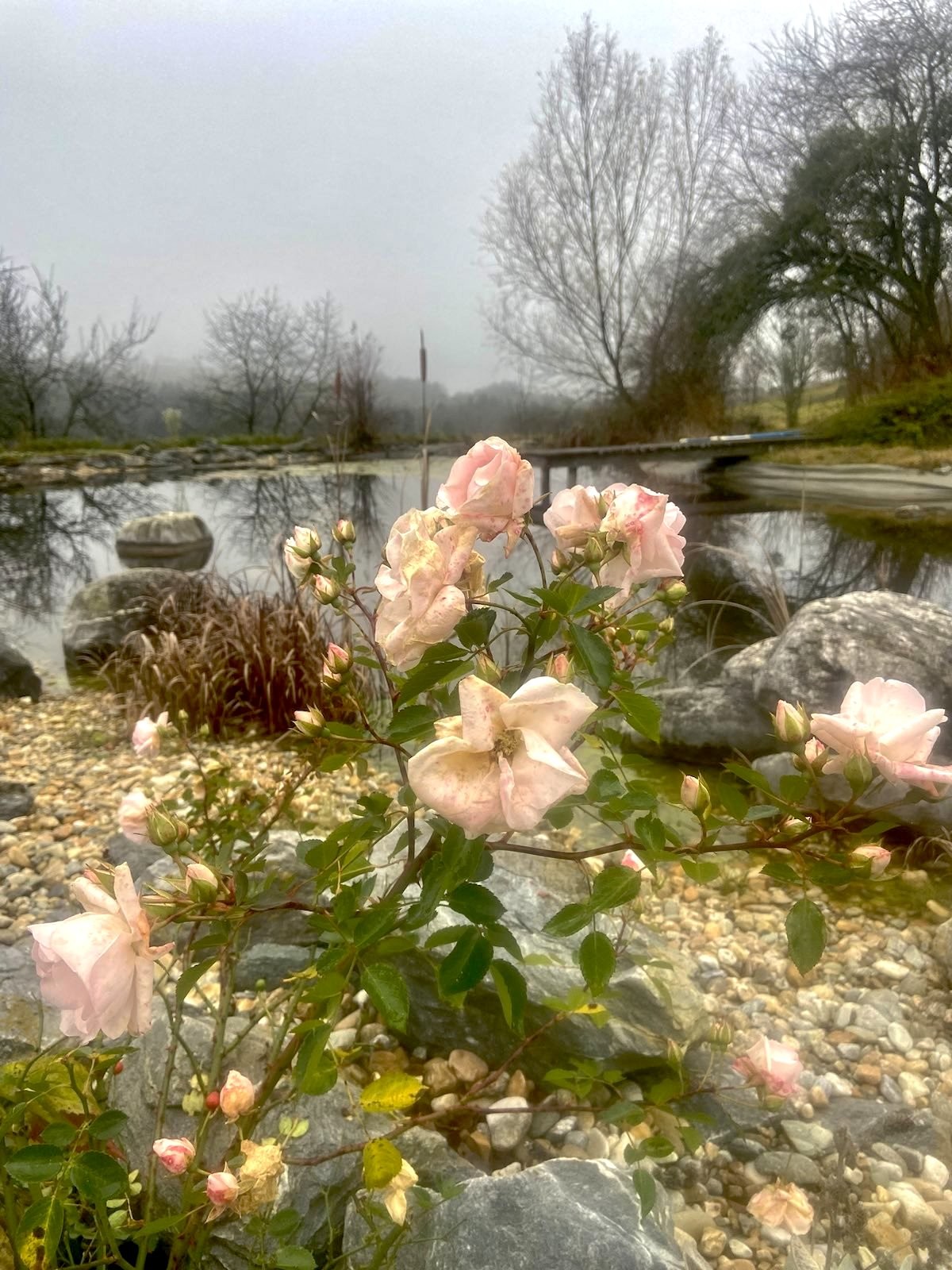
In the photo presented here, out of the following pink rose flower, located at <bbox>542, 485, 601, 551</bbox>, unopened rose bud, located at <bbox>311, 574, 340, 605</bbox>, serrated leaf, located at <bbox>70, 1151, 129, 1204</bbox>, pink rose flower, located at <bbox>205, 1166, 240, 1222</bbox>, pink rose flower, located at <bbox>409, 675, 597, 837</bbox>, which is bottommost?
pink rose flower, located at <bbox>205, 1166, 240, 1222</bbox>

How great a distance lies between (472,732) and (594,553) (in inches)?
9.0

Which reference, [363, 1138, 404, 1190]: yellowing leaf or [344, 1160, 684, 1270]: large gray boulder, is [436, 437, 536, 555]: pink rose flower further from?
[344, 1160, 684, 1270]: large gray boulder

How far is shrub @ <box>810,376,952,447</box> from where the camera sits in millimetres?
7977

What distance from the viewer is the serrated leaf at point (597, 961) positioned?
0.58m

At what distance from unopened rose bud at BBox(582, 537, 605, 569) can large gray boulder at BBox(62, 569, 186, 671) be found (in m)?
3.77

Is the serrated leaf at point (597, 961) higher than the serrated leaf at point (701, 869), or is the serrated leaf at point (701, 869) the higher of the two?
Result: the serrated leaf at point (701, 869)

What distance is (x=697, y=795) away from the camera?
0.56 m

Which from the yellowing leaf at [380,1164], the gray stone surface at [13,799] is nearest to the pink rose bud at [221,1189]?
the yellowing leaf at [380,1164]

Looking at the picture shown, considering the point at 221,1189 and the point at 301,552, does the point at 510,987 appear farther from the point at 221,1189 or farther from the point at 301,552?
the point at 301,552

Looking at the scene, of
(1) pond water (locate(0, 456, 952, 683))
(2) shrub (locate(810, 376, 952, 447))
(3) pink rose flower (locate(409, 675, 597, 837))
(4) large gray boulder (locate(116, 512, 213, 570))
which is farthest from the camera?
(2) shrub (locate(810, 376, 952, 447))

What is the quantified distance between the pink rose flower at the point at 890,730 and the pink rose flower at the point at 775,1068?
18.3 inches

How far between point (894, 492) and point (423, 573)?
804 centimetres

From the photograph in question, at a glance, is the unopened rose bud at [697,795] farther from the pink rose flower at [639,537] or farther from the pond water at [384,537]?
the pond water at [384,537]

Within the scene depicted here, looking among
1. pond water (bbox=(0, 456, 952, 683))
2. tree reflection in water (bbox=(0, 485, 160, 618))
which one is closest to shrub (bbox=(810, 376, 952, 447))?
pond water (bbox=(0, 456, 952, 683))
